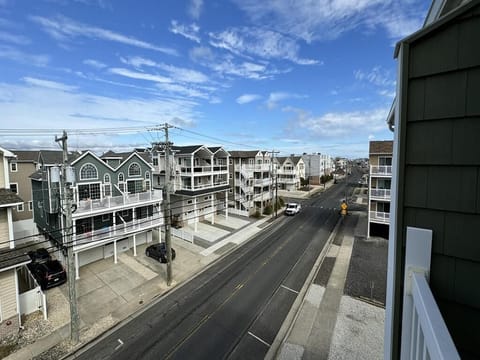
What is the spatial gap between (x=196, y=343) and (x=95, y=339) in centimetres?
438

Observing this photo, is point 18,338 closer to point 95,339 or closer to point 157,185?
point 95,339

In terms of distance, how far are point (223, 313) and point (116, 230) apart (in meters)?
9.85

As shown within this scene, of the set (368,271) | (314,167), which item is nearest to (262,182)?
(368,271)

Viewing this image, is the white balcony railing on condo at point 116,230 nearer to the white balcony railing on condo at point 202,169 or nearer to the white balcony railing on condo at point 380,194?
the white balcony railing on condo at point 202,169

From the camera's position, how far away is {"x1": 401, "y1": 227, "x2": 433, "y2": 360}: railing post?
89.8 inches

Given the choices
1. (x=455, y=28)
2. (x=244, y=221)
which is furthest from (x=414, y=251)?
(x=244, y=221)

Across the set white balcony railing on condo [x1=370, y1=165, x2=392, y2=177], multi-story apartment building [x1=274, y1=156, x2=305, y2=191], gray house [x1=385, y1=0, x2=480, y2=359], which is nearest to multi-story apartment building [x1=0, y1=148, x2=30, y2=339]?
gray house [x1=385, y1=0, x2=480, y2=359]

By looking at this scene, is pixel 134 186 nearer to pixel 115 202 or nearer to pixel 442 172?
pixel 115 202

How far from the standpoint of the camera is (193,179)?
23.6 metres

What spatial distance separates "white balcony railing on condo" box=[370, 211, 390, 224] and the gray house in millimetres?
21078

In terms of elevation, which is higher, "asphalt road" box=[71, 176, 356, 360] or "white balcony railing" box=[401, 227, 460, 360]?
"white balcony railing" box=[401, 227, 460, 360]

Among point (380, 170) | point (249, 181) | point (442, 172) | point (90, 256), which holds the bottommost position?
point (90, 256)

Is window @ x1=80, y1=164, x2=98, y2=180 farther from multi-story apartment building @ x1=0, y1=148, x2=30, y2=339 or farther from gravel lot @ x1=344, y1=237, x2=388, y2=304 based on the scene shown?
gravel lot @ x1=344, y1=237, x2=388, y2=304

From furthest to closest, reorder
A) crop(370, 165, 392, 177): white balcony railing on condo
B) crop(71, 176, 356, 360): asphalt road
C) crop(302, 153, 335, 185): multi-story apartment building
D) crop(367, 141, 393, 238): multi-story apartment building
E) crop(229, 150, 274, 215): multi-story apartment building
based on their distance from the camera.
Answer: crop(302, 153, 335, 185): multi-story apartment building < crop(229, 150, 274, 215): multi-story apartment building < crop(367, 141, 393, 238): multi-story apartment building < crop(370, 165, 392, 177): white balcony railing on condo < crop(71, 176, 356, 360): asphalt road
